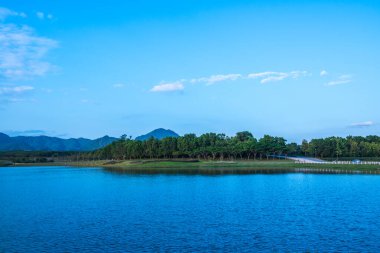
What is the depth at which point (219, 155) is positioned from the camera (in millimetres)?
163500

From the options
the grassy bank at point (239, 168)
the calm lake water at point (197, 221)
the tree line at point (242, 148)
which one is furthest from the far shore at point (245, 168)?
the calm lake water at point (197, 221)

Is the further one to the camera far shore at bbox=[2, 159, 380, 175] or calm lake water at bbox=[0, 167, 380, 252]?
far shore at bbox=[2, 159, 380, 175]

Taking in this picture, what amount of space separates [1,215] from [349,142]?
144 metres

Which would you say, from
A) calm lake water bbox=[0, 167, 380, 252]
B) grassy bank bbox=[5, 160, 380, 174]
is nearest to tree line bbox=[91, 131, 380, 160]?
grassy bank bbox=[5, 160, 380, 174]

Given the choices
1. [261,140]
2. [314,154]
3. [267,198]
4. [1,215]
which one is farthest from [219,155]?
[1,215]

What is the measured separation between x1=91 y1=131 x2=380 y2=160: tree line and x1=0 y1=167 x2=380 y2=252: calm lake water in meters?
91.7

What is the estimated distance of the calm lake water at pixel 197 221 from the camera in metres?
27.7

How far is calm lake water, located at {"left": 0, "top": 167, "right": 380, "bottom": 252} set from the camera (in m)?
27.7

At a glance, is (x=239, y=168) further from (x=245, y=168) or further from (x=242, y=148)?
(x=242, y=148)

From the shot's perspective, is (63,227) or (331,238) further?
(63,227)

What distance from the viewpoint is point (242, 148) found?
148m

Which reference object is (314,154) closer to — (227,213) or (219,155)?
(219,155)

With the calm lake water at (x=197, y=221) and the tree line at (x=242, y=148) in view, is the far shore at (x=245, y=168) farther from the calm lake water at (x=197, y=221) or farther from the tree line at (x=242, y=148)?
the calm lake water at (x=197, y=221)

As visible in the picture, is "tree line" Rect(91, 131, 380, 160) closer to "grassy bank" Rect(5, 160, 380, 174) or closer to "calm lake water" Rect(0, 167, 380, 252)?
"grassy bank" Rect(5, 160, 380, 174)
